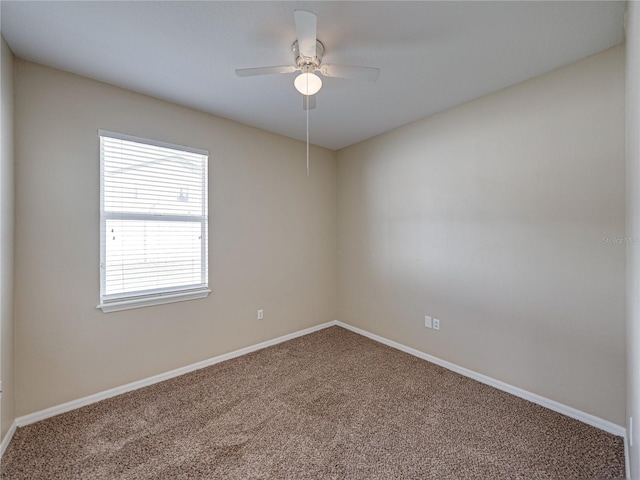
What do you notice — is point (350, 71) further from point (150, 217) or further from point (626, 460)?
point (626, 460)

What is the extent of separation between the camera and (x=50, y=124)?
1991 mm

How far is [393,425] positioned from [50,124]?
131 inches

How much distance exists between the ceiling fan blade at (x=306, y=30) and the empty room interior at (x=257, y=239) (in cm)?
1

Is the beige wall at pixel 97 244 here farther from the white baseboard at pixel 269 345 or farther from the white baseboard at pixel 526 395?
the white baseboard at pixel 526 395

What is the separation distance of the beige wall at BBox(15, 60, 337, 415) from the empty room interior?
0.02 m

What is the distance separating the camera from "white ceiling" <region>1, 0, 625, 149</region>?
1504 mm

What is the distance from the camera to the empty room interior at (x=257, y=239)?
1600 mm

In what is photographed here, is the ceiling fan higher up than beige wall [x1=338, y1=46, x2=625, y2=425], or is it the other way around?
the ceiling fan

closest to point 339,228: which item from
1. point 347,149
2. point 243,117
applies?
point 347,149

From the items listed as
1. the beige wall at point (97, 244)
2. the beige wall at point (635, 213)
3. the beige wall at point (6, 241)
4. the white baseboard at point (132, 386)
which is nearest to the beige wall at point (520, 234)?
the beige wall at point (635, 213)

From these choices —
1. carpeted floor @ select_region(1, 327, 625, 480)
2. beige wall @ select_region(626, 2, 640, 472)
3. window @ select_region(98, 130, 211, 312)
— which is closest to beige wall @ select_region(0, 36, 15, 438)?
carpeted floor @ select_region(1, 327, 625, 480)

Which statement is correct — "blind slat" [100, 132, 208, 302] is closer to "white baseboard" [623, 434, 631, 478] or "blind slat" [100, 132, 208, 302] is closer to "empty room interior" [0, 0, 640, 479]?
"empty room interior" [0, 0, 640, 479]

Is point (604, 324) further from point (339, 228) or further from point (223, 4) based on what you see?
point (223, 4)

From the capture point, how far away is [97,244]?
2.17 metres
